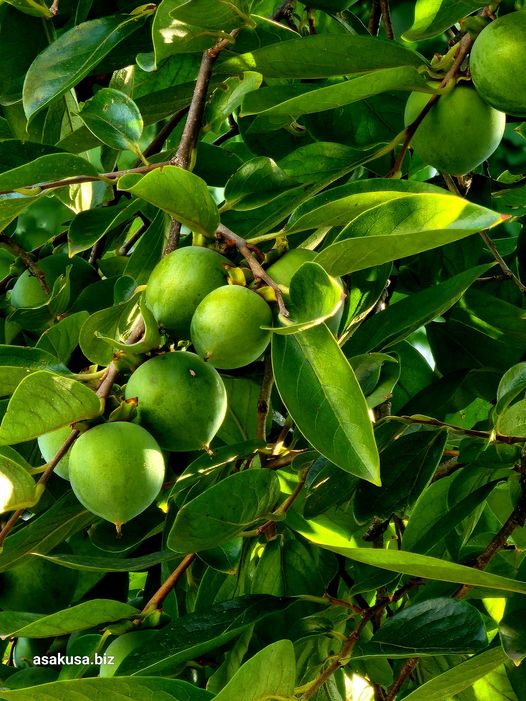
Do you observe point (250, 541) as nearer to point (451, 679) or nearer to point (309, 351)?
point (451, 679)

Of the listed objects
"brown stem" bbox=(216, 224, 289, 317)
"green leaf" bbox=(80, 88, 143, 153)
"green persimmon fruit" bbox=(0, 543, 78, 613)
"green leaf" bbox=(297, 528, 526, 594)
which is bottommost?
"green persimmon fruit" bbox=(0, 543, 78, 613)

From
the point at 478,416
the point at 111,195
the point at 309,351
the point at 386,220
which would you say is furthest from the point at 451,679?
the point at 111,195

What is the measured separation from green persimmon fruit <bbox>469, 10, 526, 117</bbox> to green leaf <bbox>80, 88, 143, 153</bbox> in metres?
0.39

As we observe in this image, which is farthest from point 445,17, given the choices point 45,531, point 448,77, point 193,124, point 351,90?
point 45,531

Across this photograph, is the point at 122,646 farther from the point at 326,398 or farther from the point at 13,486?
the point at 326,398

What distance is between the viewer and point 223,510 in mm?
1005

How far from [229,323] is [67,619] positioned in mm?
438

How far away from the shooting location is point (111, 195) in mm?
1599

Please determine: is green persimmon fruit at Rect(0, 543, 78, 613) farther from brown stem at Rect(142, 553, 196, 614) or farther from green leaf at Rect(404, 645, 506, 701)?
green leaf at Rect(404, 645, 506, 701)

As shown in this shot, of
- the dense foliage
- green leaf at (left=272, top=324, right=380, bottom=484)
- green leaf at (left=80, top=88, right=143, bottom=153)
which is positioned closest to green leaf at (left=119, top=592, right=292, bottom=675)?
the dense foliage

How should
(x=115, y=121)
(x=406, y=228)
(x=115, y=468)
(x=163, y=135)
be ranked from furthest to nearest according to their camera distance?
1. (x=163, y=135)
2. (x=115, y=121)
3. (x=115, y=468)
4. (x=406, y=228)

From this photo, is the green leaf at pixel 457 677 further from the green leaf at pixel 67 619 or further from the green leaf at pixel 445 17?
the green leaf at pixel 445 17

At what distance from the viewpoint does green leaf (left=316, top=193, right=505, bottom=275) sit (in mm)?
740

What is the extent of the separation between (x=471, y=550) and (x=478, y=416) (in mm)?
429
